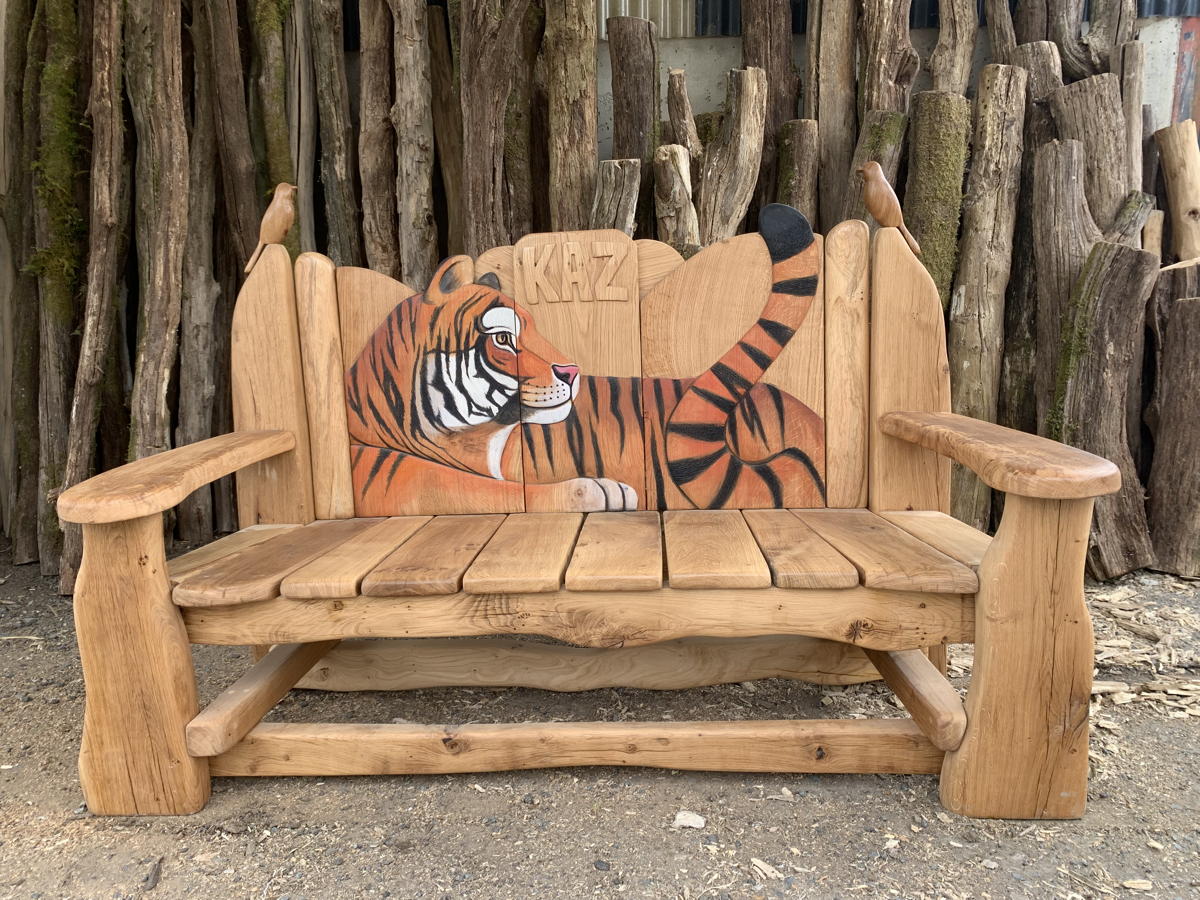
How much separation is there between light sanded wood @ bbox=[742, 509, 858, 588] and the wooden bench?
1 centimetres

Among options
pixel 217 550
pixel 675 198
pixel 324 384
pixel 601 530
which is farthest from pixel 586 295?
pixel 217 550

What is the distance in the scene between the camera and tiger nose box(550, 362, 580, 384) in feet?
6.75

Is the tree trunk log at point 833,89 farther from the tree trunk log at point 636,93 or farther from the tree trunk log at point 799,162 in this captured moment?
the tree trunk log at point 636,93

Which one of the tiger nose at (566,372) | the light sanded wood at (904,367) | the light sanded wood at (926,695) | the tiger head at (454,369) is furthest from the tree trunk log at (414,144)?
the light sanded wood at (926,695)

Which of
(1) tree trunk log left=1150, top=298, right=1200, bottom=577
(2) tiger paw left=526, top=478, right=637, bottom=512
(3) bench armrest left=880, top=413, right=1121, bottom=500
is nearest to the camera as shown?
(3) bench armrest left=880, top=413, right=1121, bottom=500

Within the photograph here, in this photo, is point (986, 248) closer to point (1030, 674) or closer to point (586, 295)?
point (586, 295)

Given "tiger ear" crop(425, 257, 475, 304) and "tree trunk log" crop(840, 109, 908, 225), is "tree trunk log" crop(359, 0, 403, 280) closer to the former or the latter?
"tiger ear" crop(425, 257, 475, 304)

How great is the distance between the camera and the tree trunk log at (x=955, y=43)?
3.09 m

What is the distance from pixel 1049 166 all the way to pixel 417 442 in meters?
2.53

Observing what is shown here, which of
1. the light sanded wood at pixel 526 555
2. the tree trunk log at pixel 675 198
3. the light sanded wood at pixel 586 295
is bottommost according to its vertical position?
the light sanded wood at pixel 526 555

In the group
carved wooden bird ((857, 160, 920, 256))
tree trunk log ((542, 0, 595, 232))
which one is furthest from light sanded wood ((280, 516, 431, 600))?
tree trunk log ((542, 0, 595, 232))

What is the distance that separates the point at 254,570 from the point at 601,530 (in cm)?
78

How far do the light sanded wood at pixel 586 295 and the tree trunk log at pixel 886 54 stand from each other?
163 centimetres

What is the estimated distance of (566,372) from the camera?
6.76 ft
